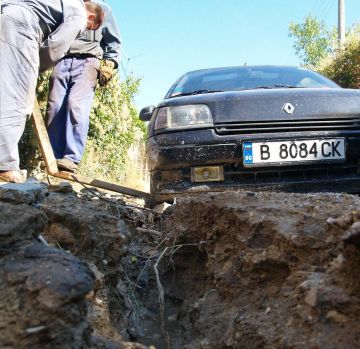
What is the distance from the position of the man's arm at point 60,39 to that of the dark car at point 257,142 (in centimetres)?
88

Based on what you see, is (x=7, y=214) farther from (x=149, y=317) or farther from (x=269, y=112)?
(x=269, y=112)

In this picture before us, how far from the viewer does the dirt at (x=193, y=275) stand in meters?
1.02

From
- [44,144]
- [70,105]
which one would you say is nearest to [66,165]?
[44,144]

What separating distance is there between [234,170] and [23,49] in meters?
1.71

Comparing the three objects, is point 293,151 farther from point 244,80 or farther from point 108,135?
point 108,135

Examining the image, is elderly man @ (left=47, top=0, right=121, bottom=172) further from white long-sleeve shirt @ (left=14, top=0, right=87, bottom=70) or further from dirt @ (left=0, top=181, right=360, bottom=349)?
dirt @ (left=0, top=181, right=360, bottom=349)

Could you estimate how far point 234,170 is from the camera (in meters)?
3.31

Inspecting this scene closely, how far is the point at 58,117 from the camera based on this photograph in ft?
14.5

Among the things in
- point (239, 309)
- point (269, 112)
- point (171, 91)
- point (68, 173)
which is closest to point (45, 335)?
point (239, 309)

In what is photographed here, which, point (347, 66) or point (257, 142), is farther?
point (347, 66)

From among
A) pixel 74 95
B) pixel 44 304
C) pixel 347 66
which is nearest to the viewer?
pixel 44 304

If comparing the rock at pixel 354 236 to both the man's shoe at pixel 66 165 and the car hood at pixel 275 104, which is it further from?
the man's shoe at pixel 66 165

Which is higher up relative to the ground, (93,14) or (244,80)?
(93,14)

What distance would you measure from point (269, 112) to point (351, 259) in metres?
2.39
